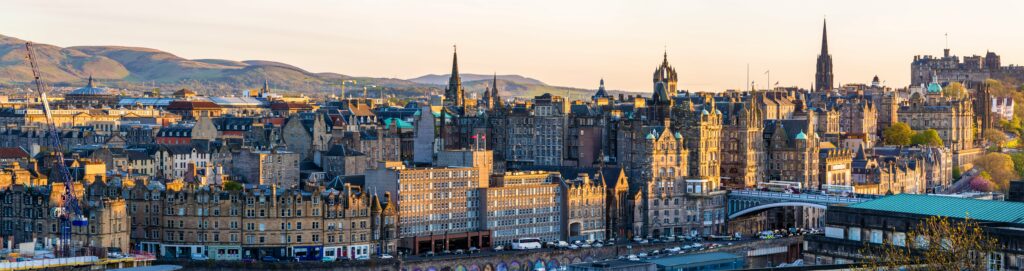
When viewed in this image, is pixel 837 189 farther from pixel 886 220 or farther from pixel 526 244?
pixel 886 220

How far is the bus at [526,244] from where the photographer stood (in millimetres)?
134250

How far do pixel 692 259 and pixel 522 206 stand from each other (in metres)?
30.3

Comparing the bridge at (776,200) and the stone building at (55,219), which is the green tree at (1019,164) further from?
the stone building at (55,219)

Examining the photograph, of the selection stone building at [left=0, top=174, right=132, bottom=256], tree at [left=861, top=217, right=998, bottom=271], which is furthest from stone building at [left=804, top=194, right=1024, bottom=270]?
stone building at [left=0, top=174, right=132, bottom=256]

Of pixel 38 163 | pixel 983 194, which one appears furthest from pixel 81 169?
pixel 983 194

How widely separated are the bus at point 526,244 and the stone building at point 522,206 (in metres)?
Answer: 0.80

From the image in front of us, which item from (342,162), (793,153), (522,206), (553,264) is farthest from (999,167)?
(553,264)

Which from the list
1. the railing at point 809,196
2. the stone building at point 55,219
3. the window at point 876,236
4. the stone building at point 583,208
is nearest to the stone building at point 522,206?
the stone building at point 583,208

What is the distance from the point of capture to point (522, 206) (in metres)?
139

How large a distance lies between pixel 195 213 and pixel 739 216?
5279 centimetres

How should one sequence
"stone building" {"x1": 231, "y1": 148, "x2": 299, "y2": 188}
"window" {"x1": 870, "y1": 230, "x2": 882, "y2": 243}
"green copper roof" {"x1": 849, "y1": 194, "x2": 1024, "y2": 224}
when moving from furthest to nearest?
"stone building" {"x1": 231, "y1": 148, "x2": 299, "y2": 188}
"window" {"x1": 870, "y1": 230, "x2": 882, "y2": 243}
"green copper roof" {"x1": 849, "y1": 194, "x2": 1024, "y2": 224}

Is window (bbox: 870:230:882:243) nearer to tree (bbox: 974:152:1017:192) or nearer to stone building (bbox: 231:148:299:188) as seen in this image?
stone building (bbox: 231:148:299:188)

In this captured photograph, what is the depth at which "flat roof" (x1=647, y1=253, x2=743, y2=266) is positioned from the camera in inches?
4259

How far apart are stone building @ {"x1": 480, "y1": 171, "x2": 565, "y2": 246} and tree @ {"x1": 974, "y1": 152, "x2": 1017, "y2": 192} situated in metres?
62.2
